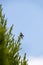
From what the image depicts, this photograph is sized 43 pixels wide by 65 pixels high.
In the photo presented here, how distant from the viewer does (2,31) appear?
19.0 ft

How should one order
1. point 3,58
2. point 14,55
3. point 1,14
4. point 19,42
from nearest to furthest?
1. point 3,58
2. point 1,14
3. point 14,55
4. point 19,42

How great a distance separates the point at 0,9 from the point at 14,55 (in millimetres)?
1740

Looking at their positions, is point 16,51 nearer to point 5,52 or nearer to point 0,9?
point 0,9

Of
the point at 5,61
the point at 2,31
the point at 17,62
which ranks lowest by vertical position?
the point at 17,62

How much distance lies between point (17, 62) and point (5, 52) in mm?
2478

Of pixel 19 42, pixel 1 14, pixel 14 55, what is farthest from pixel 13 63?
pixel 1 14

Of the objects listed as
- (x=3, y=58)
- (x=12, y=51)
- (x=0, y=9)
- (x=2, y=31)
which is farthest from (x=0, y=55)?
(x=0, y=9)

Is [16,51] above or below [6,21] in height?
below

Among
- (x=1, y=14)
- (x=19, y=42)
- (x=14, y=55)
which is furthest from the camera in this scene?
(x=19, y=42)

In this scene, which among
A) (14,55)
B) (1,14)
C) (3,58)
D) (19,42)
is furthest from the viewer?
(19,42)

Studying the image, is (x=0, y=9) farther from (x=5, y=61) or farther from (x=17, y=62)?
(x=5, y=61)

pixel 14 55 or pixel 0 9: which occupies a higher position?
pixel 0 9

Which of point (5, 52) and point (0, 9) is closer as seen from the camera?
point (5, 52)

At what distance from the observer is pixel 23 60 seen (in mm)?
8219
